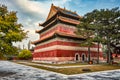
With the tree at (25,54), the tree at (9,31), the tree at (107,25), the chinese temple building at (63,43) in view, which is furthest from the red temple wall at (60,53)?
the tree at (25,54)

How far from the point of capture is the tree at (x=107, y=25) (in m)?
22.3

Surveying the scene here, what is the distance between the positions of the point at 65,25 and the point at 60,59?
26.2ft

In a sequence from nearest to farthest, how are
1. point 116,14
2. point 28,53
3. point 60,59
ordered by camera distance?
point 116,14 < point 60,59 < point 28,53

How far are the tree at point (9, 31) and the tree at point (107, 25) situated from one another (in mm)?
15424

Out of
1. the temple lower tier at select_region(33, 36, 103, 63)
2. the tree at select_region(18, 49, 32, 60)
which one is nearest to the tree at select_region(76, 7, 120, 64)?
the temple lower tier at select_region(33, 36, 103, 63)

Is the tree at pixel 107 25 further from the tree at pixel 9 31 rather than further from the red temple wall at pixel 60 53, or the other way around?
the tree at pixel 9 31

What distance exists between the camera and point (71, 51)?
28.2m

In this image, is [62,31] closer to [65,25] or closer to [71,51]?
[65,25]

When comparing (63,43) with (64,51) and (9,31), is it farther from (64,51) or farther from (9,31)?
(9,31)

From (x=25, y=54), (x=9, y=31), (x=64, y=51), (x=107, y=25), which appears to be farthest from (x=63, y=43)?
(x=25, y=54)

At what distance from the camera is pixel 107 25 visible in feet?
76.6

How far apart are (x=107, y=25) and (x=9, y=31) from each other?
17.9 metres

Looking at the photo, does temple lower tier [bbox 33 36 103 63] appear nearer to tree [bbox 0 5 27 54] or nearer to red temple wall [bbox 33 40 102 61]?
red temple wall [bbox 33 40 102 61]

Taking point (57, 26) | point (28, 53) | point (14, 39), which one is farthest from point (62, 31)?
point (28, 53)
